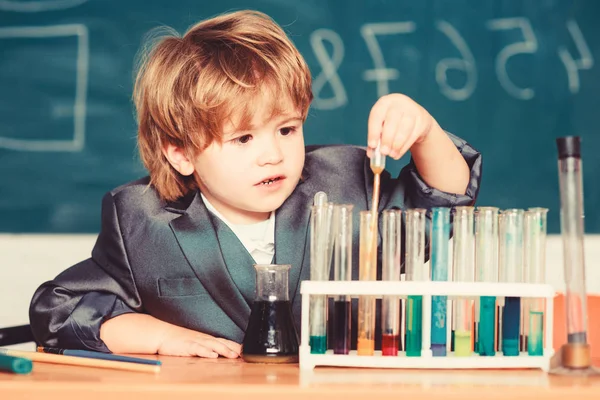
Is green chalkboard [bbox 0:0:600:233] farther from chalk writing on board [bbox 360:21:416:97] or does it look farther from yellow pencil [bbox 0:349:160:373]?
yellow pencil [bbox 0:349:160:373]

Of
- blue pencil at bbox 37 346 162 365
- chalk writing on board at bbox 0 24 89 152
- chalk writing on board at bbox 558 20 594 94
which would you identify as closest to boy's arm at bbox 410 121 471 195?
blue pencil at bbox 37 346 162 365

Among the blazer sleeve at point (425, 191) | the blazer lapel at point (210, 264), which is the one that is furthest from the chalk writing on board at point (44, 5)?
the blazer sleeve at point (425, 191)

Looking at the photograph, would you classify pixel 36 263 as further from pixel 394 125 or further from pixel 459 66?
pixel 394 125

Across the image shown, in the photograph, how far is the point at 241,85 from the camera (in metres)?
1.15

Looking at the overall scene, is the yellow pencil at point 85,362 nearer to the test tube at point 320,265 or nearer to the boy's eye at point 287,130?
the test tube at point 320,265

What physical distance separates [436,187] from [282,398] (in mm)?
529

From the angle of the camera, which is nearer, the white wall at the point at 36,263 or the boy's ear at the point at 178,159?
the boy's ear at the point at 178,159

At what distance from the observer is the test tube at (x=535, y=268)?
33.2 inches

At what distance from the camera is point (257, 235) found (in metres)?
1.26

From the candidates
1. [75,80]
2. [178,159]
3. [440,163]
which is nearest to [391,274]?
[440,163]

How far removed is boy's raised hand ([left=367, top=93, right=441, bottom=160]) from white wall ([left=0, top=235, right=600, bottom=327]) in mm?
1311

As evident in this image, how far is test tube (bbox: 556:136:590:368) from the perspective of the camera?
0.79m

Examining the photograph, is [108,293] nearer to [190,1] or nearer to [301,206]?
[301,206]

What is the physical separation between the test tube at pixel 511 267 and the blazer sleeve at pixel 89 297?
1.71ft
